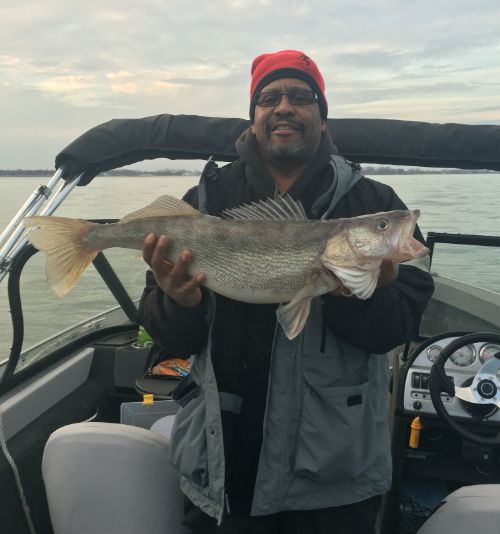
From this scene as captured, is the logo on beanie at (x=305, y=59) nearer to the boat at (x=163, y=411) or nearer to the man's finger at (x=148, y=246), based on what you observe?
the boat at (x=163, y=411)

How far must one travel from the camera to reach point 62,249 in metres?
2.46

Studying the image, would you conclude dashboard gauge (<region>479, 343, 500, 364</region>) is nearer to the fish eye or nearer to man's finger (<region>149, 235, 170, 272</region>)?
the fish eye

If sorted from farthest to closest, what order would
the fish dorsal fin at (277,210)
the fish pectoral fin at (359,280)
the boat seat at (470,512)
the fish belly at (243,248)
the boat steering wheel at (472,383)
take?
the boat steering wheel at (472,383), the fish dorsal fin at (277,210), the fish belly at (243,248), the fish pectoral fin at (359,280), the boat seat at (470,512)

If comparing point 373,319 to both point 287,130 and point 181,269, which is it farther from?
A: point 287,130

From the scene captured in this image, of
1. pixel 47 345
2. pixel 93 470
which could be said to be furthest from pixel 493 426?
pixel 47 345

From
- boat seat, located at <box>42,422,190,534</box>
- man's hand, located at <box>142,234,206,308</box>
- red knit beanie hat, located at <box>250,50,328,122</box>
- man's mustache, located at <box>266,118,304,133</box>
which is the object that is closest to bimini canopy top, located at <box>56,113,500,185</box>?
red knit beanie hat, located at <box>250,50,328,122</box>

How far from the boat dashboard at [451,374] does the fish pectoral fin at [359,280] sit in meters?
1.06

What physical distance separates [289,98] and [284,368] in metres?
1.36

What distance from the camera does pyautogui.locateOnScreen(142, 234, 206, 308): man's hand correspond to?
7.57 ft

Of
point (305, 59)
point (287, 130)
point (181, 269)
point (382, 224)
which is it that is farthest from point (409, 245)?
point (305, 59)

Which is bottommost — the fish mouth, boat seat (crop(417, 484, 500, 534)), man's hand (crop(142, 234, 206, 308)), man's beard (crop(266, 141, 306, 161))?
boat seat (crop(417, 484, 500, 534))

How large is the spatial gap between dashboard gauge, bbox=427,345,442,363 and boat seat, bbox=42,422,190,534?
1598 millimetres

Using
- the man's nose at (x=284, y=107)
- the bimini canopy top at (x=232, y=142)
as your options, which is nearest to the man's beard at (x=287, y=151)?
the man's nose at (x=284, y=107)

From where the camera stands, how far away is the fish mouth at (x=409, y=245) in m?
2.10
